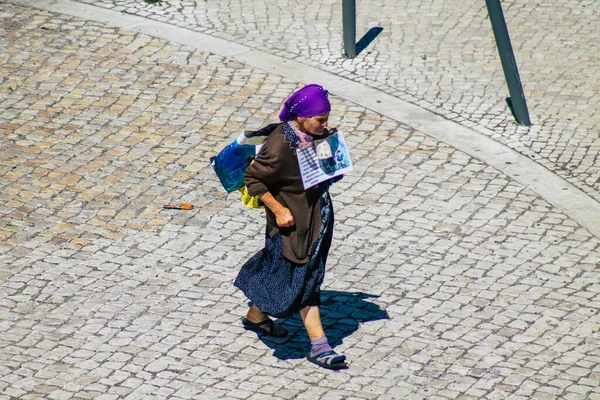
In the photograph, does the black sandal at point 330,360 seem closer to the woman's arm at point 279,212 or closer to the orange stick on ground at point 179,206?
the woman's arm at point 279,212

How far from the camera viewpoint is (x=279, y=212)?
572cm

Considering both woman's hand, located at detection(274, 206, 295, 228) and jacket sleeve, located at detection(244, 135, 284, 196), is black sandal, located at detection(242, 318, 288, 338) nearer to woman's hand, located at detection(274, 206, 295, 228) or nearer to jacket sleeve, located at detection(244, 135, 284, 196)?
woman's hand, located at detection(274, 206, 295, 228)

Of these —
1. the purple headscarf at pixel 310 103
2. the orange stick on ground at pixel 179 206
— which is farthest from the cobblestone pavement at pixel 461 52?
the purple headscarf at pixel 310 103

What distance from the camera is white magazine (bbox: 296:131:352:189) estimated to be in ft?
18.6

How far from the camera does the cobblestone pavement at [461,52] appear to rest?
9148 mm

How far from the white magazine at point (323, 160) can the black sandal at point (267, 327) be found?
1.11 meters

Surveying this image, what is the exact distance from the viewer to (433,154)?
8664mm

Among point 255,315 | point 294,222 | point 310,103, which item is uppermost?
point 310,103

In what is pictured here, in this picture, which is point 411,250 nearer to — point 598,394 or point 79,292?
point 598,394

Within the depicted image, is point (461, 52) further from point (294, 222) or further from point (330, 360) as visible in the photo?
point (330, 360)

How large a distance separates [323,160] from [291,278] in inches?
30.4

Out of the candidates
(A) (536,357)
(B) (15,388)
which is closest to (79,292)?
(B) (15,388)

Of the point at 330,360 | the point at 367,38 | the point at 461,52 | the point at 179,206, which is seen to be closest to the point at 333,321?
the point at 330,360

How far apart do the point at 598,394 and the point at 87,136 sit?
5225mm
